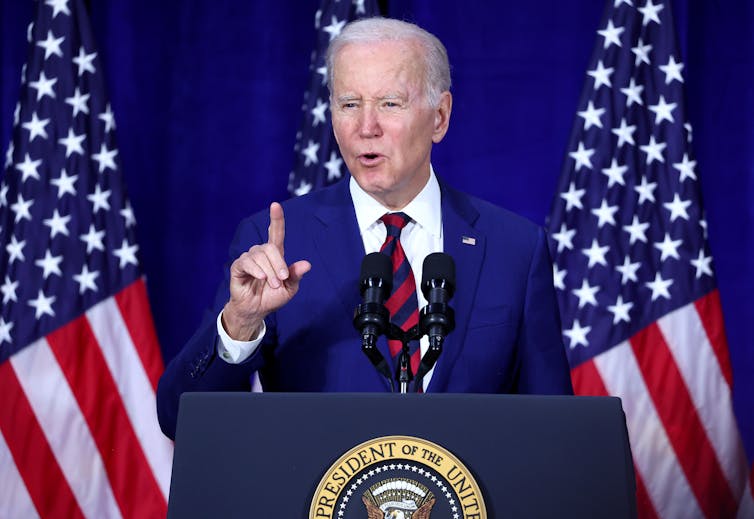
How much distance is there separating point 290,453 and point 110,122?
8.63ft

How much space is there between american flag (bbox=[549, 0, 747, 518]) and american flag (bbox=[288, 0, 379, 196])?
835 millimetres

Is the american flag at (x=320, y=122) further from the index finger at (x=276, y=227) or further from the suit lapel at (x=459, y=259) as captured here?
the index finger at (x=276, y=227)

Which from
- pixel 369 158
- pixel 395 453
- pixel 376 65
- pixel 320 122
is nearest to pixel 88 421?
pixel 320 122

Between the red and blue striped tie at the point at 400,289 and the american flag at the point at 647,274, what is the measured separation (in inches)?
63.6

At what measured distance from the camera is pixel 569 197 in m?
3.71

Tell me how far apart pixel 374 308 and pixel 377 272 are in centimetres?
8

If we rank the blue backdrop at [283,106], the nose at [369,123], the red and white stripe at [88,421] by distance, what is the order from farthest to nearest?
the blue backdrop at [283,106], the red and white stripe at [88,421], the nose at [369,123]

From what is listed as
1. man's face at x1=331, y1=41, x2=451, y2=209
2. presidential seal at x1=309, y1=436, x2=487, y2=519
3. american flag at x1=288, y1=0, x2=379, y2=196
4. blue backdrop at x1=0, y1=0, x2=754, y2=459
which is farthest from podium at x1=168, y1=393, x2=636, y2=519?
blue backdrop at x1=0, y1=0, x2=754, y2=459

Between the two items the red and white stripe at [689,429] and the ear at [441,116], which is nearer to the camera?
the ear at [441,116]

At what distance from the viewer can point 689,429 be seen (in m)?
3.58

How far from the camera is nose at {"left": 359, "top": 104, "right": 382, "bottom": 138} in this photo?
7.02ft

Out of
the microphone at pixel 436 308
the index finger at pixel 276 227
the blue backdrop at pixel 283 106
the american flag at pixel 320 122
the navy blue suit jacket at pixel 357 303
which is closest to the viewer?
the microphone at pixel 436 308

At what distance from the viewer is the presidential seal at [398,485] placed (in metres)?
1.31

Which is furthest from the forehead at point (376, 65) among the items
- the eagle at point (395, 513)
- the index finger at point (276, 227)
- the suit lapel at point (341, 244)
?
the eagle at point (395, 513)
